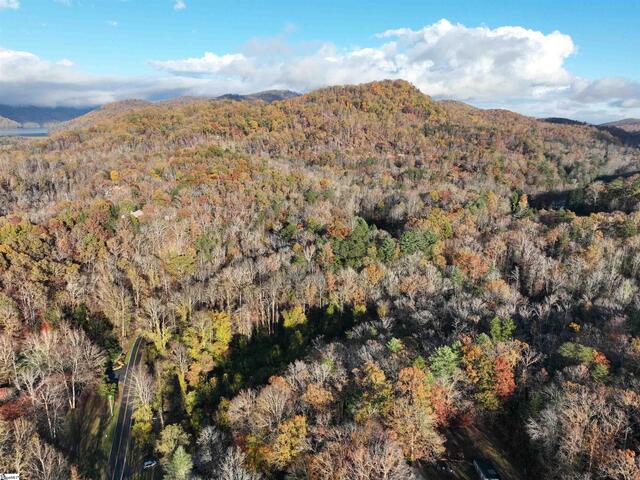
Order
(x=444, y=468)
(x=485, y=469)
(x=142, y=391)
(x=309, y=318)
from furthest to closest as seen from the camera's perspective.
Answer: (x=309, y=318) < (x=142, y=391) < (x=444, y=468) < (x=485, y=469)

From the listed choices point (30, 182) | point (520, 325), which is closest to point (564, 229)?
point (520, 325)

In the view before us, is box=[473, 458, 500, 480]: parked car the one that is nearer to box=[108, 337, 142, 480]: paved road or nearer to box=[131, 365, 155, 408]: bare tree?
box=[108, 337, 142, 480]: paved road

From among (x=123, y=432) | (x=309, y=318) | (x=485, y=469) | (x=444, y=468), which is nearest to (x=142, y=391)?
(x=123, y=432)

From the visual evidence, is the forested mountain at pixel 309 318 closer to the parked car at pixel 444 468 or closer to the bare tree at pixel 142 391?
the bare tree at pixel 142 391

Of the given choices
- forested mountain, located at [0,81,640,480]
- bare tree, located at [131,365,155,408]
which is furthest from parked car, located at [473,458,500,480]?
bare tree, located at [131,365,155,408]

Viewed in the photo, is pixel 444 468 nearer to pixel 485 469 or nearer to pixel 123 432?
pixel 485 469

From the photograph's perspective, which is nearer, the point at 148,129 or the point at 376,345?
the point at 376,345

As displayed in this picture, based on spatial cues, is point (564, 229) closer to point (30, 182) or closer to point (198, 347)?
point (198, 347)
